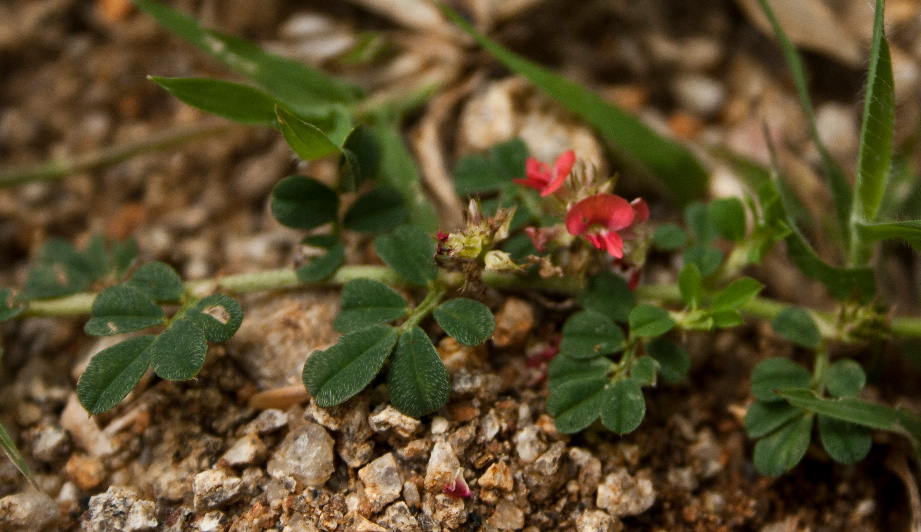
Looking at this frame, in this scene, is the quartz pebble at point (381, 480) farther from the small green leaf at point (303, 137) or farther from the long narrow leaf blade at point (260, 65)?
the long narrow leaf blade at point (260, 65)

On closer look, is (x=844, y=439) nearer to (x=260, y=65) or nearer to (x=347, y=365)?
(x=347, y=365)

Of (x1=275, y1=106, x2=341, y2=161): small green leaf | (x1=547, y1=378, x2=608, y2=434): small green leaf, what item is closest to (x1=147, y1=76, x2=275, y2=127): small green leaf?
(x1=275, y1=106, x2=341, y2=161): small green leaf

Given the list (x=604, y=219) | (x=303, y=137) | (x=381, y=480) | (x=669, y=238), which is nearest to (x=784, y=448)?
(x=669, y=238)

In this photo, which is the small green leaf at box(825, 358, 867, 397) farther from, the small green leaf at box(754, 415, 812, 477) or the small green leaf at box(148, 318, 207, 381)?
the small green leaf at box(148, 318, 207, 381)

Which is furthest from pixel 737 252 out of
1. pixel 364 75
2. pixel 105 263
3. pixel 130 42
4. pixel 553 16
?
pixel 130 42

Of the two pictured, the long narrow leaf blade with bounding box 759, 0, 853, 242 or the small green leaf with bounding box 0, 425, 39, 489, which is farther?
the long narrow leaf blade with bounding box 759, 0, 853, 242
